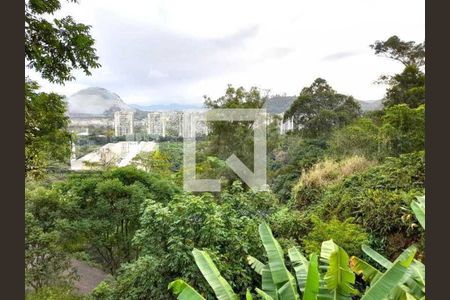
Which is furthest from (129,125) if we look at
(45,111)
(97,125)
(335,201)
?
(335,201)

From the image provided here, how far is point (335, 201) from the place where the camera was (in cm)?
357

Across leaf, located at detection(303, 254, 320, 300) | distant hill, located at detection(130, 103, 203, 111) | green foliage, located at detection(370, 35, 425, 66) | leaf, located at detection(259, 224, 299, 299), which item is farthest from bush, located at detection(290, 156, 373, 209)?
leaf, located at detection(303, 254, 320, 300)

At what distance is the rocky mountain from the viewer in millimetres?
3000

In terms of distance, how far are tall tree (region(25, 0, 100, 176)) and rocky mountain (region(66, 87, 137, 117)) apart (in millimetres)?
111

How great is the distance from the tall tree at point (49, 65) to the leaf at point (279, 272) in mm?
1887

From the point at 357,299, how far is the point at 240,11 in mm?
2464

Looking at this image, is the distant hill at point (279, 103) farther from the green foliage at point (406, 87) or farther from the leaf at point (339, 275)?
the leaf at point (339, 275)

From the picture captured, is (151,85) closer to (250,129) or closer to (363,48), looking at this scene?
(250,129)

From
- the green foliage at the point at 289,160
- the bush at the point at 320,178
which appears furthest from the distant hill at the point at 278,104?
the bush at the point at 320,178

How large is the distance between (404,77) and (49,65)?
3.89 m

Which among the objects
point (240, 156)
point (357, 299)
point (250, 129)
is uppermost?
point (250, 129)

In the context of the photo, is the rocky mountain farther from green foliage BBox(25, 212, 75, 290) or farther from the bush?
the bush

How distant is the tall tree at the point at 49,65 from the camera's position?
2.53 meters

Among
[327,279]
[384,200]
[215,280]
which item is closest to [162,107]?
[215,280]
